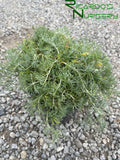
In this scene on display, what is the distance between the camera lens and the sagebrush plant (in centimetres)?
163

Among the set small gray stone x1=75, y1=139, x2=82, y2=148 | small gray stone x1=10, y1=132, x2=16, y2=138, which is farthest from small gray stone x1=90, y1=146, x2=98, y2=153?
small gray stone x1=10, y1=132, x2=16, y2=138

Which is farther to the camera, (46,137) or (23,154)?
(46,137)

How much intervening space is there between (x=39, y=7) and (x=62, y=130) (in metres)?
3.85

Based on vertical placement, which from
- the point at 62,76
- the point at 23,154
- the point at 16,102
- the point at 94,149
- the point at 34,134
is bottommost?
the point at 94,149

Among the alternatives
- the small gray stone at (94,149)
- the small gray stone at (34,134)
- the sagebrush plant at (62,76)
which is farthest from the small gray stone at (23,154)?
the small gray stone at (94,149)

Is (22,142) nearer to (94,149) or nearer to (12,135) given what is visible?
(12,135)

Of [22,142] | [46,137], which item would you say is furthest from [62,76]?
[22,142]

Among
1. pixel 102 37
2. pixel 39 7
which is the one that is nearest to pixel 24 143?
pixel 102 37

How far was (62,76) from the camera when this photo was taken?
1.64 metres

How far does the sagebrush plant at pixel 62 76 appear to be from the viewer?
1629 millimetres

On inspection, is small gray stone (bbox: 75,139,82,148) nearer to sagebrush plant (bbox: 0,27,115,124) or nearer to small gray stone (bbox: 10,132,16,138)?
sagebrush plant (bbox: 0,27,115,124)

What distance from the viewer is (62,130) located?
2182 millimetres

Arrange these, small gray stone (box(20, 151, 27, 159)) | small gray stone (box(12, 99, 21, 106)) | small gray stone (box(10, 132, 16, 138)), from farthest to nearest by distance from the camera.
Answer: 1. small gray stone (box(12, 99, 21, 106))
2. small gray stone (box(10, 132, 16, 138))
3. small gray stone (box(20, 151, 27, 159))

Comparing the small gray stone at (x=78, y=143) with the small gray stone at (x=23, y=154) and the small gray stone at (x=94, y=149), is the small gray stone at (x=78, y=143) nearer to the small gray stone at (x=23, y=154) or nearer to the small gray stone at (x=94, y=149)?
the small gray stone at (x=94, y=149)
